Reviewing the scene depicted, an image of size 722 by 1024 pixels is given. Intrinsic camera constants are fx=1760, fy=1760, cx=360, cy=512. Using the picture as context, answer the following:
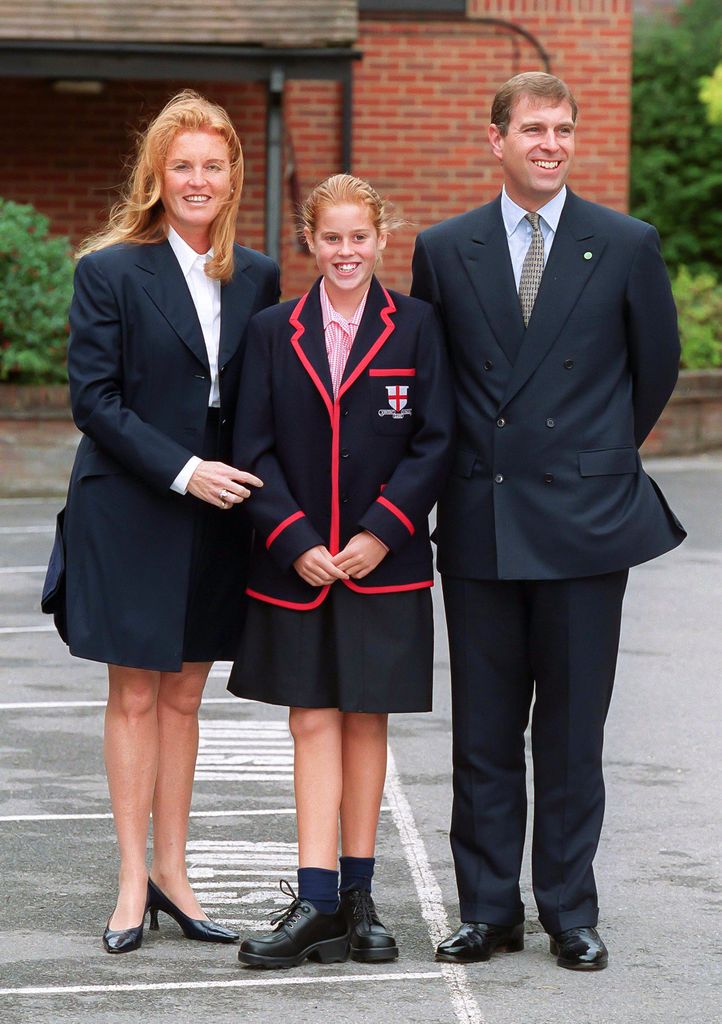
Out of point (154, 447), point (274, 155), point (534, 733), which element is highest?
point (274, 155)

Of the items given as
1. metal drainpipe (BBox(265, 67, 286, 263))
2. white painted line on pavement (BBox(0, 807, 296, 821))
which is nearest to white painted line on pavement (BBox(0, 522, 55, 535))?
metal drainpipe (BBox(265, 67, 286, 263))

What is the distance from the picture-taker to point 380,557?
174 inches

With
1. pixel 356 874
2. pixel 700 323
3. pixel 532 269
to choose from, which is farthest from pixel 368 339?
pixel 700 323

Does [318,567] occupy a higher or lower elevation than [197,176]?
lower

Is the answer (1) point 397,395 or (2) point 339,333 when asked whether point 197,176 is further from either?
(1) point 397,395

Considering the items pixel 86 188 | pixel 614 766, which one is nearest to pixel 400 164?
pixel 86 188

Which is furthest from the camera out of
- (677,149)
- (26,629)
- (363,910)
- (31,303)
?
(677,149)

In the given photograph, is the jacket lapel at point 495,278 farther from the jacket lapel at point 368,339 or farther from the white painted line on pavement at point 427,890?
the white painted line on pavement at point 427,890

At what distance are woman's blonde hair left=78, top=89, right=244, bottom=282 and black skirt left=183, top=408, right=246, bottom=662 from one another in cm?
46

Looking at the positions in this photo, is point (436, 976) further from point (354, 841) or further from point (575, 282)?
point (575, 282)

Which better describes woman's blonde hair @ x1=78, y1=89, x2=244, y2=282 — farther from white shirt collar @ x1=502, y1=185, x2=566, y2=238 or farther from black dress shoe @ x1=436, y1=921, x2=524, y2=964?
black dress shoe @ x1=436, y1=921, x2=524, y2=964

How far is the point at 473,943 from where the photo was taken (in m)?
4.50

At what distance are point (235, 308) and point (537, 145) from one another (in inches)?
35.2

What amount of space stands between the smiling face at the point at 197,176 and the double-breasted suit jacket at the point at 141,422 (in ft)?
0.46
